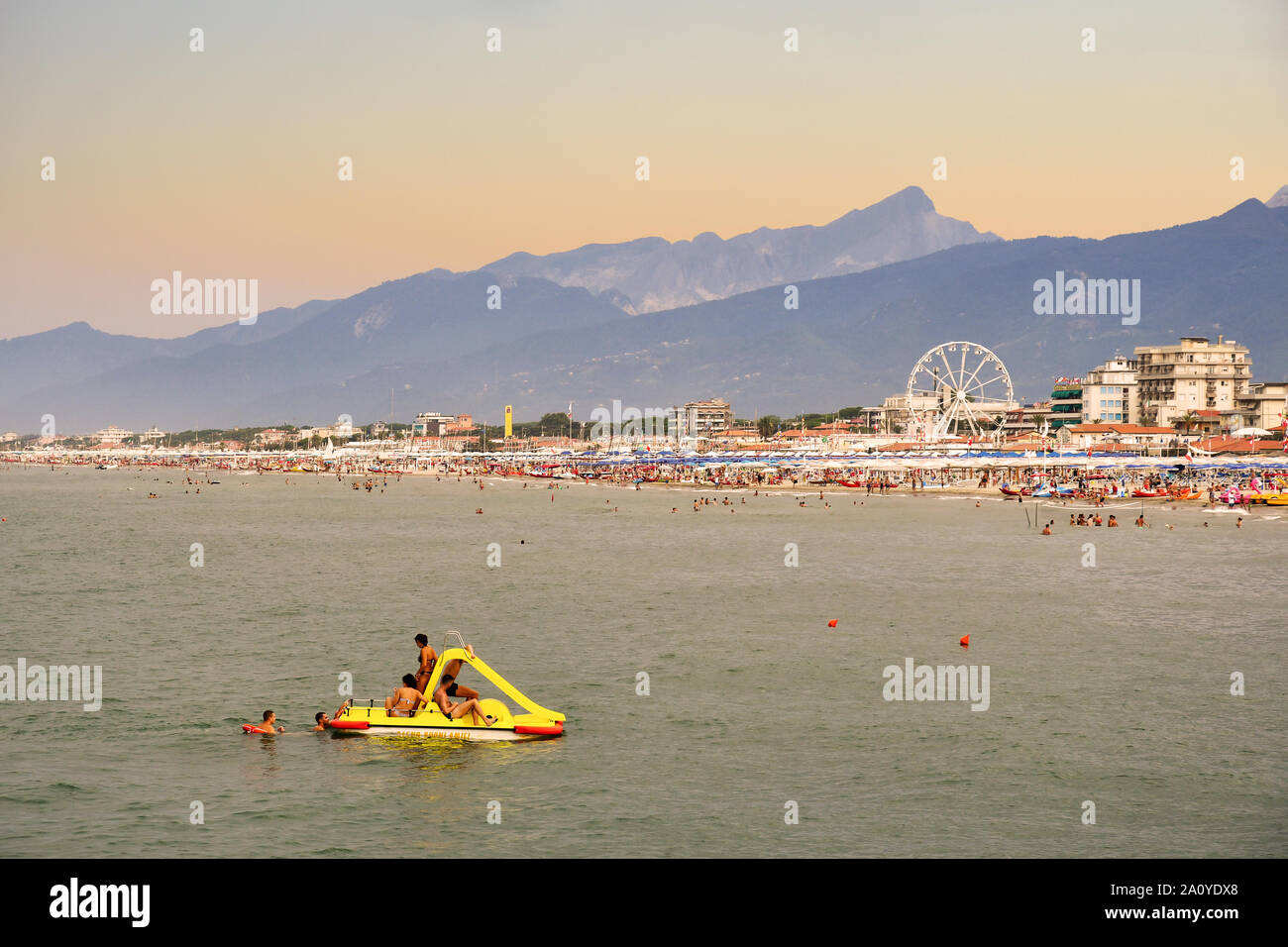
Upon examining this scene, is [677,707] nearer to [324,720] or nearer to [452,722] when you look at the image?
[452,722]

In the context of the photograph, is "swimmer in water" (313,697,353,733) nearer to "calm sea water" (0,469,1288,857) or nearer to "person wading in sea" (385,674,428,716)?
"calm sea water" (0,469,1288,857)

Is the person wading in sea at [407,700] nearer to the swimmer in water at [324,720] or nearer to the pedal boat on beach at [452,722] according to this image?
the pedal boat on beach at [452,722]

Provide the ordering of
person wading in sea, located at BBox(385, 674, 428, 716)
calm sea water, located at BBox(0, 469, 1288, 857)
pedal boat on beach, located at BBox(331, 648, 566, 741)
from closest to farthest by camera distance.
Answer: calm sea water, located at BBox(0, 469, 1288, 857), pedal boat on beach, located at BBox(331, 648, 566, 741), person wading in sea, located at BBox(385, 674, 428, 716)

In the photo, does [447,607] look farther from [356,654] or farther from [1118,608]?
[1118,608]

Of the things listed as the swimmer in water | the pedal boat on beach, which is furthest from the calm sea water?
the swimmer in water

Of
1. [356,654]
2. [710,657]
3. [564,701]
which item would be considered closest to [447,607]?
[356,654]
